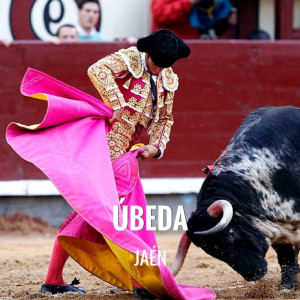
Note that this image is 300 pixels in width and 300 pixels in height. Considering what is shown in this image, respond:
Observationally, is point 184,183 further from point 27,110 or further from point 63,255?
point 63,255

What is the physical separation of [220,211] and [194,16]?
387cm

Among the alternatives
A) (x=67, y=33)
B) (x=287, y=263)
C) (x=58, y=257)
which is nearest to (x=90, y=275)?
(x=58, y=257)

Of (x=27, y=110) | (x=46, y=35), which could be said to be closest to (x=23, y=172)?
(x=27, y=110)

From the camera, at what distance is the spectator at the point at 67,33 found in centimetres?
738

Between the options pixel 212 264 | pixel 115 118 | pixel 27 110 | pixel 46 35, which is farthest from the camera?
pixel 46 35

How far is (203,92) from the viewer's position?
24.7 feet

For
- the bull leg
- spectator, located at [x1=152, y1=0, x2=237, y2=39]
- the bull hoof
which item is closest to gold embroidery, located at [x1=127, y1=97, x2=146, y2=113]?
the bull leg

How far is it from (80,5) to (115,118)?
324 centimetres

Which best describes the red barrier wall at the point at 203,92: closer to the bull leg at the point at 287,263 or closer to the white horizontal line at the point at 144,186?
the white horizontal line at the point at 144,186

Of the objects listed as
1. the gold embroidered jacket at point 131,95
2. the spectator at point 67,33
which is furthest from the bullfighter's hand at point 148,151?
the spectator at point 67,33

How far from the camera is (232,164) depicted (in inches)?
174

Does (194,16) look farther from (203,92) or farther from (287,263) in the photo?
(287,263)

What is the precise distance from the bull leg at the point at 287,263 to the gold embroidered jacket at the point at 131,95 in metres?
0.82

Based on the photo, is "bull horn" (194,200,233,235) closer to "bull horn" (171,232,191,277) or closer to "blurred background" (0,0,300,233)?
"bull horn" (171,232,191,277)
